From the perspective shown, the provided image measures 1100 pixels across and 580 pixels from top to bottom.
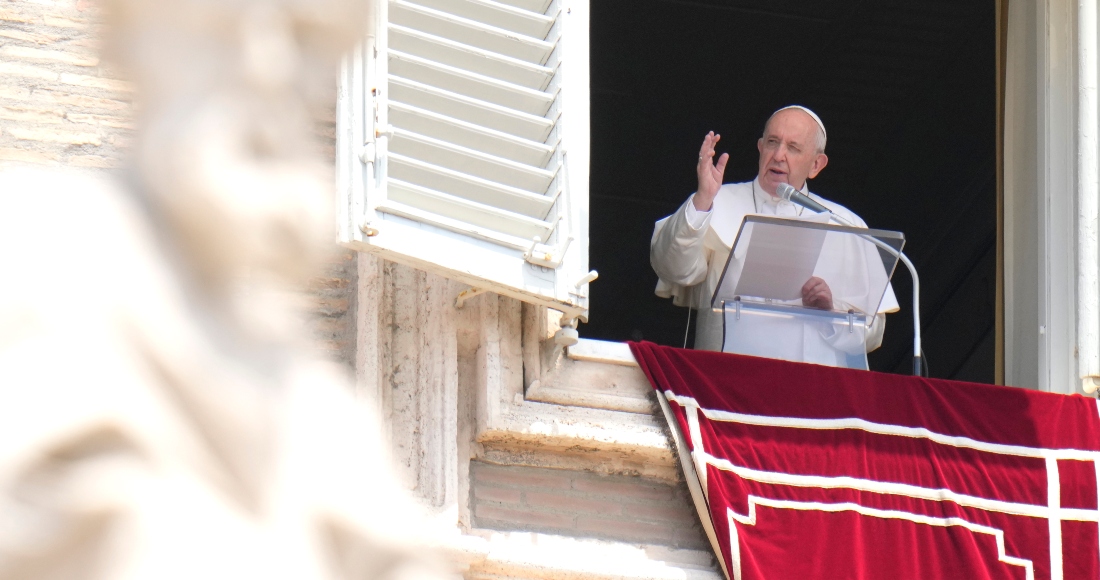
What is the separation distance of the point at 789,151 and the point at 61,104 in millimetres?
2103

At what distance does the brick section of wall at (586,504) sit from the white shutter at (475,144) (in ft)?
1.42

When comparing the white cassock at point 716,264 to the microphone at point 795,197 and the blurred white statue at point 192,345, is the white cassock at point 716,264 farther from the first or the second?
the blurred white statue at point 192,345

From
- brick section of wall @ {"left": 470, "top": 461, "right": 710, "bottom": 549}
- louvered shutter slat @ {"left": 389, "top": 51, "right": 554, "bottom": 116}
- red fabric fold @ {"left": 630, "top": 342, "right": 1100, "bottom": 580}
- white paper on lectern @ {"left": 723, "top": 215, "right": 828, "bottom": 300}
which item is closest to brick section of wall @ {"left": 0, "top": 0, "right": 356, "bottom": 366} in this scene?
louvered shutter slat @ {"left": 389, "top": 51, "right": 554, "bottom": 116}

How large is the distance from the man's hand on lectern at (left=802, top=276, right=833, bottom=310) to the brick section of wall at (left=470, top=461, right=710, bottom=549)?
0.59 metres

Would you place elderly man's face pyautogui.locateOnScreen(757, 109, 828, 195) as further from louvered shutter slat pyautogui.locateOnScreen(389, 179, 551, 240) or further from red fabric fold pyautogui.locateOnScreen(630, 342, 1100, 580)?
louvered shutter slat pyautogui.locateOnScreen(389, 179, 551, 240)

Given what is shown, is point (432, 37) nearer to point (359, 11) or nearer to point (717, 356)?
point (717, 356)

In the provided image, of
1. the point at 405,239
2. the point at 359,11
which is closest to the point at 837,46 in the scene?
the point at 405,239

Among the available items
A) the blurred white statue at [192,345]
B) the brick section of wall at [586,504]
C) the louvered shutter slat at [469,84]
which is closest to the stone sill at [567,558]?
the brick section of wall at [586,504]

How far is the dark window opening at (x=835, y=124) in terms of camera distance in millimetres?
9016

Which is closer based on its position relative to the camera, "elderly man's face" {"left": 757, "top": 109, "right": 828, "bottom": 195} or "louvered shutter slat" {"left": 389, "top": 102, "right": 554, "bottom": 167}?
"louvered shutter slat" {"left": 389, "top": 102, "right": 554, "bottom": 167}

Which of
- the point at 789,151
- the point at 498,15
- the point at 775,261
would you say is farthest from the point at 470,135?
the point at 789,151

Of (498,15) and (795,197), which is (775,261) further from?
(498,15)

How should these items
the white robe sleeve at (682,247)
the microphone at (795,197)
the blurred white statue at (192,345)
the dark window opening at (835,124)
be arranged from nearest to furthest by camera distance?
the blurred white statue at (192,345) < the microphone at (795,197) < the white robe sleeve at (682,247) < the dark window opening at (835,124)

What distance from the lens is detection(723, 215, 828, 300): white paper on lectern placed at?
16.5 ft
